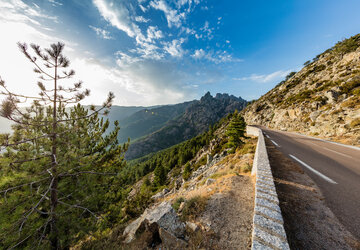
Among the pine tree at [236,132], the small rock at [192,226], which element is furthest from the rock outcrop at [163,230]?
the pine tree at [236,132]

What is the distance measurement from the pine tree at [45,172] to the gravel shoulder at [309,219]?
611 cm

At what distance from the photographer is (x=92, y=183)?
5.88m

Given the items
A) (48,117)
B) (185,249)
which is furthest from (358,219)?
(48,117)

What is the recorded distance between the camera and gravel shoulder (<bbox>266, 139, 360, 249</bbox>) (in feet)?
9.28

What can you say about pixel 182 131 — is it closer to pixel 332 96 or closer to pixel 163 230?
pixel 332 96

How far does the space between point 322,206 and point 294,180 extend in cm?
188

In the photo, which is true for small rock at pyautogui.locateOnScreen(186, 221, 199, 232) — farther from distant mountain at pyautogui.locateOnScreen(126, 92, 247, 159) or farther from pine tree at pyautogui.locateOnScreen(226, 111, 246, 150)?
distant mountain at pyautogui.locateOnScreen(126, 92, 247, 159)

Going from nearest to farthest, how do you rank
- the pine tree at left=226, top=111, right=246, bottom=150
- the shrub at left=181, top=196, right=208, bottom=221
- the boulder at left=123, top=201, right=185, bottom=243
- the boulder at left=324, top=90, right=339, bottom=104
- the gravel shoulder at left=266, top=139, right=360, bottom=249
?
the gravel shoulder at left=266, top=139, right=360, bottom=249 → the boulder at left=123, top=201, right=185, bottom=243 → the shrub at left=181, top=196, right=208, bottom=221 → the pine tree at left=226, top=111, right=246, bottom=150 → the boulder at left=324, top=90, right=339, bottom=104

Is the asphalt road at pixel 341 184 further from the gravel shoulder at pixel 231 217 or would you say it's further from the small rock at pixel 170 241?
the small rock at pixel 170 241

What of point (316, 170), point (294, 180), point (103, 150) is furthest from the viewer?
point (103, 150)

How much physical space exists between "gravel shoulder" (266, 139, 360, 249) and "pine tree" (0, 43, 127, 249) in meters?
6.11

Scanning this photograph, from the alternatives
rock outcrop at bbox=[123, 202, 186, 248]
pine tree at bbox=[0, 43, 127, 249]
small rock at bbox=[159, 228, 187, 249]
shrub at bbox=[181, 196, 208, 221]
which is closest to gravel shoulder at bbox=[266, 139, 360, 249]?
shrub at bbox=[181, 196, 208, 221]

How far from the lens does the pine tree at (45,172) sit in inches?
157

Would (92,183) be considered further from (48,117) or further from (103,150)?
(48,117)
